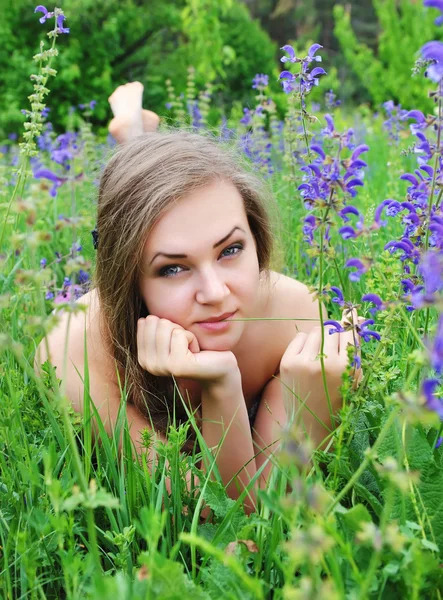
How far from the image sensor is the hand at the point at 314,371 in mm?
1717

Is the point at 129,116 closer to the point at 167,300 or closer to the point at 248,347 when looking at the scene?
the point at 248,347

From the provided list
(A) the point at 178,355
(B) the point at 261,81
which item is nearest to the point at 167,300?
(A) the point at 178,355

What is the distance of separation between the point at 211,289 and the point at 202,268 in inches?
3.3

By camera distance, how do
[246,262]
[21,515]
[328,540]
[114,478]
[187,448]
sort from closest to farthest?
[328,540], [21,515], [114,478], [246,262], [187,448]

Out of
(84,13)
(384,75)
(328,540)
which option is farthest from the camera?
(384,75)

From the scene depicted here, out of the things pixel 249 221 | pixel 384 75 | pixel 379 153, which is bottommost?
pixel 249 221

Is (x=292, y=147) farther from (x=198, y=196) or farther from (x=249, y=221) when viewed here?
(x=198, y=196)

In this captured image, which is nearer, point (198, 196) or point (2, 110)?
point (198, 196)

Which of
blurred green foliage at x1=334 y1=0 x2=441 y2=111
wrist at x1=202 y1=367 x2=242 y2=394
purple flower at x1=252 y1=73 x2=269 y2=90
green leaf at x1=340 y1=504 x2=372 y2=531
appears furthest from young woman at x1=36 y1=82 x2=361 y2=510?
blurred green foliage at x1=334 y1=0 x2=441 y2=111

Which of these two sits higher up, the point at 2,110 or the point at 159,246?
the point at 2,110

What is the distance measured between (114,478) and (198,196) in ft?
2.66

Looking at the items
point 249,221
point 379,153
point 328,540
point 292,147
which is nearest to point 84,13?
point 379,153

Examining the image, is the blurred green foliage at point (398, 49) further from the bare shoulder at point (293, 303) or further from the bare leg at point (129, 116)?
the bare shoulder at point (293, 303)

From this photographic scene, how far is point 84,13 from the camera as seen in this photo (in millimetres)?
10211
